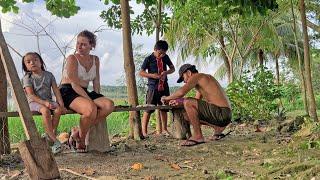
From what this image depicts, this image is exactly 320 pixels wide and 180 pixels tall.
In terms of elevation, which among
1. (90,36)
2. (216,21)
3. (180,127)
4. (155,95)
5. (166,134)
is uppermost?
(216,21)

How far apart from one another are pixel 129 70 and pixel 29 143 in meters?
2.81

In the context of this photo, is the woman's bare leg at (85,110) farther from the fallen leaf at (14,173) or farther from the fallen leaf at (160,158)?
the fallen leaf at (14,173)

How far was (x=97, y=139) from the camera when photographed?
6.10m

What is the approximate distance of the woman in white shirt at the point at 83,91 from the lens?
5.79 m

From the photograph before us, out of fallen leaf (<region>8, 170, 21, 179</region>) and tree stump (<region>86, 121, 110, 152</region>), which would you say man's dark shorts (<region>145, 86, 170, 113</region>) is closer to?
tree stump (<region>86, 121, 110, 152</region>)

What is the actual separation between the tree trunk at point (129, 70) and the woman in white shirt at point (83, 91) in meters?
1.10

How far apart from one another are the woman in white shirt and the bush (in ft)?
16.8

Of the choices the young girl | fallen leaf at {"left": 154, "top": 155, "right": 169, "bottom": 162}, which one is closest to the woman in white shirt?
the young girl

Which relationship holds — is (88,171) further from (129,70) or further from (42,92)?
(129,70)

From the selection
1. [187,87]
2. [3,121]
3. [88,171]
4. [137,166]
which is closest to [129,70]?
[187,87]

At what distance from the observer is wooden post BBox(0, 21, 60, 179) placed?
15.1ft

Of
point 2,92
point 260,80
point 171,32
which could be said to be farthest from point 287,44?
point 2,92

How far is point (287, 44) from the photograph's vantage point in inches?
1093

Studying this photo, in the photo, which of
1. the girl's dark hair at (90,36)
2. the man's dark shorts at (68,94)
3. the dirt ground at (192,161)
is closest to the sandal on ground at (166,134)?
the dirt ground at (192,161)
